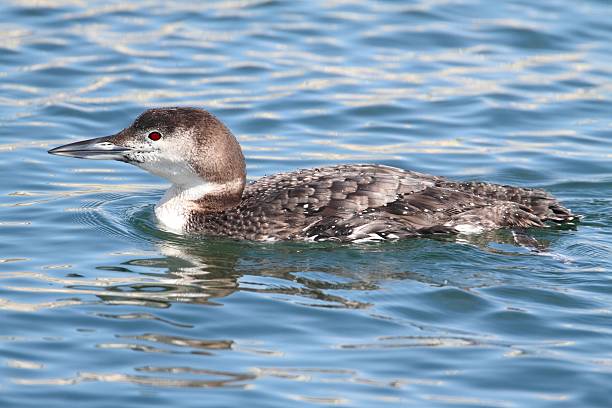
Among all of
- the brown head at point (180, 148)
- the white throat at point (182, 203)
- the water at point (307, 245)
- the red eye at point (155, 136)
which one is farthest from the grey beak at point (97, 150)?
the water at point (307, 245)

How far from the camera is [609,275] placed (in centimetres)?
864

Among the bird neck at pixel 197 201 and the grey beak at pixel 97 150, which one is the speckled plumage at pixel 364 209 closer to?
the bird neck at pixel 197 201

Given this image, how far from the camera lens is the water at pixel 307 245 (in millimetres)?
7043

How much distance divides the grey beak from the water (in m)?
0.59

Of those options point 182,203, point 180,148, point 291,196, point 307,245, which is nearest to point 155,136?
point 180,148

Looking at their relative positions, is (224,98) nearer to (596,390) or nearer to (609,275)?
(609,275)

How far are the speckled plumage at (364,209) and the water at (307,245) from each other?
0.14m

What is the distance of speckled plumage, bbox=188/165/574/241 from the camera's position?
9.25 m

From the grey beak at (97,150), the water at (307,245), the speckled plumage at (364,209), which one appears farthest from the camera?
the grey beak at (97,150)

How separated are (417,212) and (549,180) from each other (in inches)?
95.6

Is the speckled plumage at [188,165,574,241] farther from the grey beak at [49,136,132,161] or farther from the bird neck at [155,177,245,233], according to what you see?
the grey beak at [49,136,132,161]

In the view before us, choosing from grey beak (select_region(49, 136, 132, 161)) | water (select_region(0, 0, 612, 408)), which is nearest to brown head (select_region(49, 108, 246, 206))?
grey beak (select_region(49, 136, 132, 161))

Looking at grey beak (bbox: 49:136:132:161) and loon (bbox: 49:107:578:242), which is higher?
grey beak (bbox: 49:136:132:161)

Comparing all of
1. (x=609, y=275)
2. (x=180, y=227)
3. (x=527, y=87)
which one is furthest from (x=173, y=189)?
(x=527, y=87)
